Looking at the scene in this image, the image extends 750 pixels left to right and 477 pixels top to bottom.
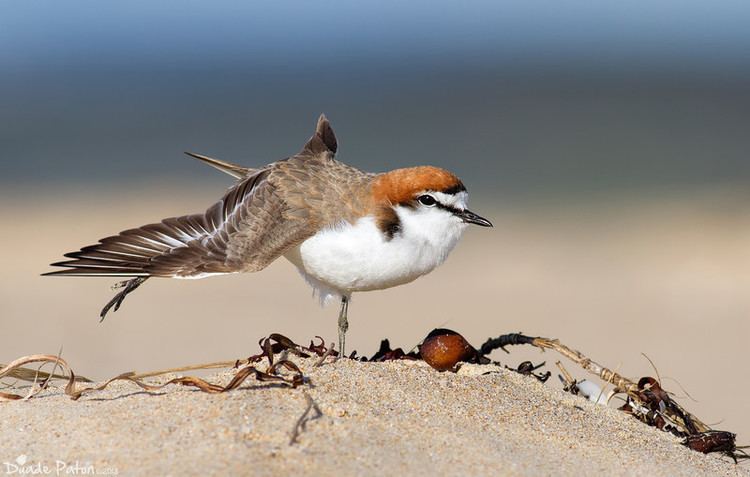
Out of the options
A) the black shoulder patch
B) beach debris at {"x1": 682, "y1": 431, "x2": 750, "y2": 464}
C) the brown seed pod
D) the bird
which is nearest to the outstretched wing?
the bird

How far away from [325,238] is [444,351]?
1.30 m

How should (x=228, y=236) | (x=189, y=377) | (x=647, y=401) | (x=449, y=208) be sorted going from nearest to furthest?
(x=189, y=377), (x=647, y=401), (x=449, y=208), (x=228, y=236)

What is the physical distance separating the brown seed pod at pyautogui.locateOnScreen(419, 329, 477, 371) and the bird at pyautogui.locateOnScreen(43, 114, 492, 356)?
0.83 metres

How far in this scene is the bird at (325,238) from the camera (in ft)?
17.6

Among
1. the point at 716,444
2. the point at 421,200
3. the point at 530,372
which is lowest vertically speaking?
the point at 530,372

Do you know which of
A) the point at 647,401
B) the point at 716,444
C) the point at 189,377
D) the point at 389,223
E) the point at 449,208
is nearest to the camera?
the point at 189,377

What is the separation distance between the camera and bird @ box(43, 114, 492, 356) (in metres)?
5.38

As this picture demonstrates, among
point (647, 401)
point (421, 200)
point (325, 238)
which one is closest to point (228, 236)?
point (325, 238)

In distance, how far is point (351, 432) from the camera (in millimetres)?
3328

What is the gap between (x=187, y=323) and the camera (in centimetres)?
1188

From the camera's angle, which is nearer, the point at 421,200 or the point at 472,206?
the point at 421,200

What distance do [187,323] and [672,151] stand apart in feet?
42.8

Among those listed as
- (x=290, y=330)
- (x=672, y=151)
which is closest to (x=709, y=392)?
(x=290, y=330)

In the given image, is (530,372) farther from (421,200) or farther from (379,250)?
(421,200)
